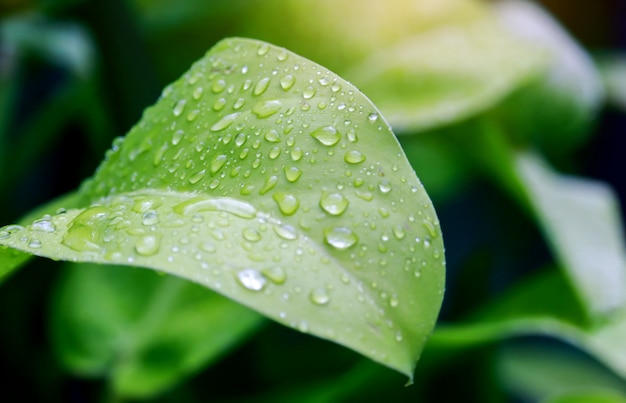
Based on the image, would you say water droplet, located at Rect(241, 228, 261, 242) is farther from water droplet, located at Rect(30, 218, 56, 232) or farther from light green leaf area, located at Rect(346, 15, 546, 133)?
light green leaf area, located at Rect(346, 15, 546, 133)

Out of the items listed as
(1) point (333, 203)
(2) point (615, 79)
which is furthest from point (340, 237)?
(2) point (615, 79)

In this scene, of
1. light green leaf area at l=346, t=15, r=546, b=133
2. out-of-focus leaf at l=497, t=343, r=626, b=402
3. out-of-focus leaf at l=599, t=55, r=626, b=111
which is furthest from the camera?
out-of-focus leaf at l=599, t=55, r=626, b=111

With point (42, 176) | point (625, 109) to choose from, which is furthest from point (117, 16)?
point (625, 109)

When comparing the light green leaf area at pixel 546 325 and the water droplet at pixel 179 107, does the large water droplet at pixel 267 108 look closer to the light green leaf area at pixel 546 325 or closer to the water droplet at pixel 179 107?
the water droplet at pixel 179 107

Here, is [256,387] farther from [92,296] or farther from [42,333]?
[42,333]

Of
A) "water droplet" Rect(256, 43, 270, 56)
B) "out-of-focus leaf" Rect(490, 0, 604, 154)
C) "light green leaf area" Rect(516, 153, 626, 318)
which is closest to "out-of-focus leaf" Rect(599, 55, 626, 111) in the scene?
"out-of-focus leaf" Rect(490, 0, 604, 154)

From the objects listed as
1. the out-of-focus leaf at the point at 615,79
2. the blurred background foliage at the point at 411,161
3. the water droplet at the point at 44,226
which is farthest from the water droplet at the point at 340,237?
the out-of-focus leaf at the point at 615,79
